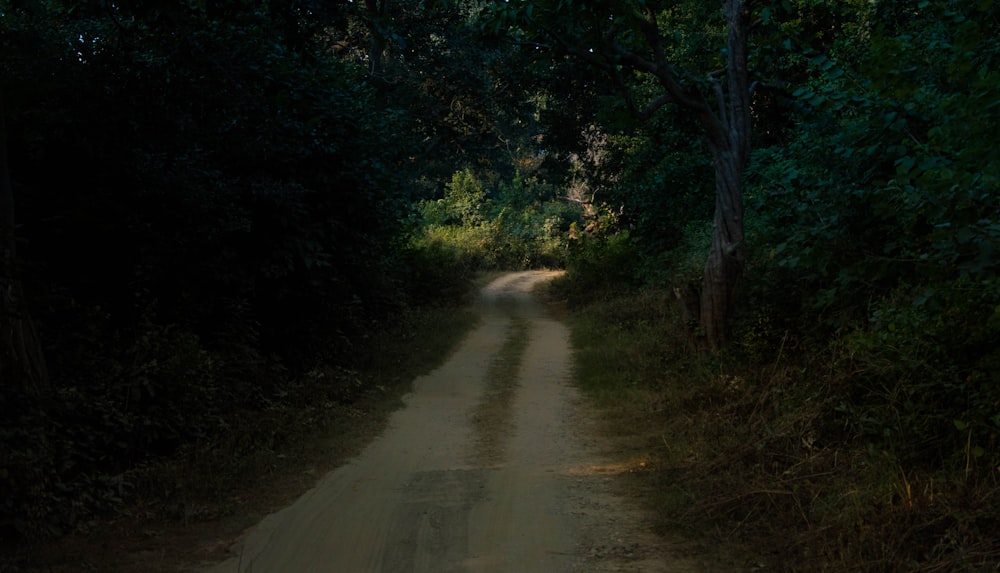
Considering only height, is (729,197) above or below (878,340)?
above

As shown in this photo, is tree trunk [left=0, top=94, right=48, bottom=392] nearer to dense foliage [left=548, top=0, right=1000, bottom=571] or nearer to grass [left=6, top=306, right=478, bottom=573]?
grass [left=6, top=306, right=478, bottom=573]

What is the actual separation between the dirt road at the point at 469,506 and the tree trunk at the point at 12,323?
2.24 meters

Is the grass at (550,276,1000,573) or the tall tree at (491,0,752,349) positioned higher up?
the tall tree at (491,0,752,349)

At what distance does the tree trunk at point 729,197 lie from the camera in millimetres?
11133

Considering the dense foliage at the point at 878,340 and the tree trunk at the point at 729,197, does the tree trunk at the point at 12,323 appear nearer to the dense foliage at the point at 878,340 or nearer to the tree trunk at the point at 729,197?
the dense foliage at the point at 878,340

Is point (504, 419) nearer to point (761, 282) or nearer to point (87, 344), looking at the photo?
point (761, 282)

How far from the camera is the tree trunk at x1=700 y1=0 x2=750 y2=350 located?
36.5 feet

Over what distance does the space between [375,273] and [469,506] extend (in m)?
9.15

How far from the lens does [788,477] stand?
6340mm

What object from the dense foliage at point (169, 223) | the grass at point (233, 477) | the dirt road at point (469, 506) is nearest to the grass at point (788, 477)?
the dirt road at point (469, 506)

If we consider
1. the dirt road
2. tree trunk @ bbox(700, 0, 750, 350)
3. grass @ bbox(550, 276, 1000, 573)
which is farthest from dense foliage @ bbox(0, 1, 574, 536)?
tree trunk @ bbox(700, 0, 750, 350)

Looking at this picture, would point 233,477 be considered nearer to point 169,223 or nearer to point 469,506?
point 469,506

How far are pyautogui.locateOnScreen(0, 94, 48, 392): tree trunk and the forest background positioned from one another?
0.07ft

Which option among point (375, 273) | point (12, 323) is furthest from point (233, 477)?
point (375, 273)
